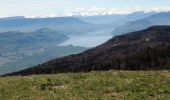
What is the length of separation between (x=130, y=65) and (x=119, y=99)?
16175cm

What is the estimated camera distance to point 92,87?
3428cm

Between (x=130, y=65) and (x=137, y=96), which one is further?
(x=130, y=65)

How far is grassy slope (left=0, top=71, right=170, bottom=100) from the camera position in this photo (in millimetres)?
30500

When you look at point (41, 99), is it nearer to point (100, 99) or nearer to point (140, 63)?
point (100, 99)

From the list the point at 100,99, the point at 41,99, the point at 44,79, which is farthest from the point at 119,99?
the point at 44,79

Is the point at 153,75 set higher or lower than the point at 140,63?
higher

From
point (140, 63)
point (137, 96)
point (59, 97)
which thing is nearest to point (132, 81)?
point (137, 96)

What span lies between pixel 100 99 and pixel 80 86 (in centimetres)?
623

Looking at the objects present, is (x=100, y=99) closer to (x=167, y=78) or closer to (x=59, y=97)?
(x=59, y=97)

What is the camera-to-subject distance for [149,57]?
19262cm

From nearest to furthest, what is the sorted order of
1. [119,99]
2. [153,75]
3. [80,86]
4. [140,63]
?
1. [119,99]
2. [80,86]
3. [153,75]
4. [140,63]

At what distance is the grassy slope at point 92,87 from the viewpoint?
1201 inches

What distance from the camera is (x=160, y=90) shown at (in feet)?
104

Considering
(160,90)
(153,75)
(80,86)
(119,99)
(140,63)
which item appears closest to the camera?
(119,99)
